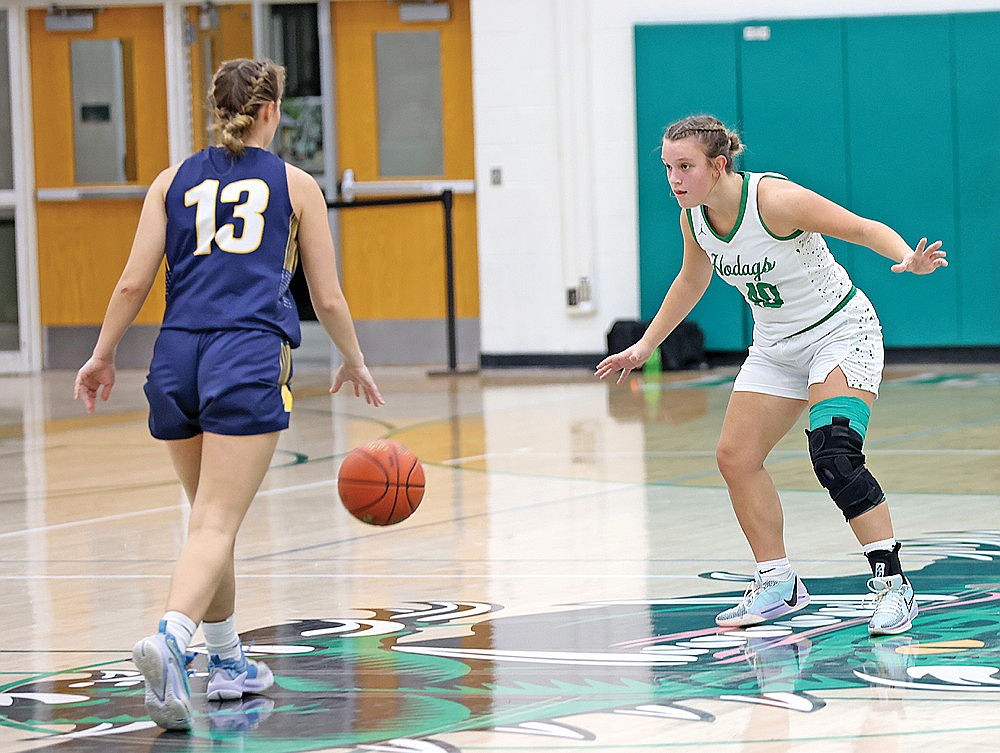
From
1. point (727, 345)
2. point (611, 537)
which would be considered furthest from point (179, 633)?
point (727, 345)

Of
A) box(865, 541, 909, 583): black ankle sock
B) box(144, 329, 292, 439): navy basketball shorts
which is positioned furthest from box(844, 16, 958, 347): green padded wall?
box(144, 329, 292, 439): navy basketball shorts

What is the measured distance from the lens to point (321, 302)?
3771 millimetres

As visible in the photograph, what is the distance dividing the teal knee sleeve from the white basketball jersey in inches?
9.4

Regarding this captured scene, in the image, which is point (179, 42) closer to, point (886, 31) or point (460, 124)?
point (460, 124)

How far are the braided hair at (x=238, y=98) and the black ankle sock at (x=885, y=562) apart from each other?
2029 millimetres

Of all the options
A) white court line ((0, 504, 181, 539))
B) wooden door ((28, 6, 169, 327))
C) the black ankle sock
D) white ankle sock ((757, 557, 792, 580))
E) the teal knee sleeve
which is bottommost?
white court line ((0, 504, 181, 539))

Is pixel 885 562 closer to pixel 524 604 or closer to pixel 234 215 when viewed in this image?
pixel 524 604

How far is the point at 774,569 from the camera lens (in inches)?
179

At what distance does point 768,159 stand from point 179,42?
18.6 ft

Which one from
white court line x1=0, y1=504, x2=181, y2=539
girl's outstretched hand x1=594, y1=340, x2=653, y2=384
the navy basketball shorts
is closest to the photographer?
the navy basketball shorts

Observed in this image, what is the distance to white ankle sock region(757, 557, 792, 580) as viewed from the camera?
453 cm

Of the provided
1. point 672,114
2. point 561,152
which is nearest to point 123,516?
point 561,152

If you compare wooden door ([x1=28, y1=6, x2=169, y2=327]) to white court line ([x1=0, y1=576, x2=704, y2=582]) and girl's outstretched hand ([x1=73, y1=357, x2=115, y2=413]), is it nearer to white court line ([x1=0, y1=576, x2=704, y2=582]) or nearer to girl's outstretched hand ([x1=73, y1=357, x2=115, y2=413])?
white court line ([x1=0, y1=576, x2=704, y2=582])

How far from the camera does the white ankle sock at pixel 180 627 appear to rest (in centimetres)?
342
